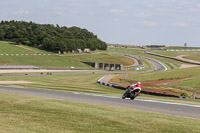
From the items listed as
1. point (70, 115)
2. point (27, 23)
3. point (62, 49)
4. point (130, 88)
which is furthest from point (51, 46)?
point (70, 115)

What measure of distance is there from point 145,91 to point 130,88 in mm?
12552

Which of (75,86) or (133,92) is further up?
(133,92)

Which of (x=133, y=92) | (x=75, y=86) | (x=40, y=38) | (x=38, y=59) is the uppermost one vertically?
(x=40, y=38)

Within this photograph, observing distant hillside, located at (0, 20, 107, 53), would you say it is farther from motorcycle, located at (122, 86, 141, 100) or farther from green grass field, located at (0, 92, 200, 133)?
green grass field, located at (0, 92, 200, 133)

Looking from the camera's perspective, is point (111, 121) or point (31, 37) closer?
point (111, 121)

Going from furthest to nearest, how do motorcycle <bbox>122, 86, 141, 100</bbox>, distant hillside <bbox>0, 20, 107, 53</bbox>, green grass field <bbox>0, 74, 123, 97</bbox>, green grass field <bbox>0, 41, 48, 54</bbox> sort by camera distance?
distant hillside <bbox>0, 20, 107, 53</bbox> → green grass field <bbox>0, 41, 48, 54</bbox> → green grass field <bbox>0, 74, 123, 97</bbox> → motorcycle <bbox>122, 86, 141, 100</bbox>

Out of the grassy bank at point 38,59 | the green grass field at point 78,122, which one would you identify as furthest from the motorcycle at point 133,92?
the grassy bank at point 38,59

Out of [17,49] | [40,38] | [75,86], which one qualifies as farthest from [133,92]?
[40,38]

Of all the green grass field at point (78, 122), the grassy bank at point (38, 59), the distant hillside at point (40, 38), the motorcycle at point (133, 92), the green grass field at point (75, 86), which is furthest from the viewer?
the distant hillside at point (40, 38)

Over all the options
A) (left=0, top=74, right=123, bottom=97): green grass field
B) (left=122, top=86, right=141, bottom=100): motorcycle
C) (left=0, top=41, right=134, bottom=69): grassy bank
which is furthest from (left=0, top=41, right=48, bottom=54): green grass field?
(left=122, top=86, right=141, bottom=100): motorcycle

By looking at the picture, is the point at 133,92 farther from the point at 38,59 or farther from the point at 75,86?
the point at 38,59

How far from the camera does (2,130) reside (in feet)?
35.9

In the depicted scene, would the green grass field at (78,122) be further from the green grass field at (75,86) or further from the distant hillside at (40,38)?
the distant hillside at (40,38)

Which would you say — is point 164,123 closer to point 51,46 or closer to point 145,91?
point 145,91
